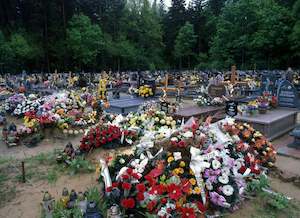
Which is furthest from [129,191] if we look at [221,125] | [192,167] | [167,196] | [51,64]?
[51,64]

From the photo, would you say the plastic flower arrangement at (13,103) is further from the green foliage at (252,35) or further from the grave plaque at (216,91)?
the green foliage at (252,35)

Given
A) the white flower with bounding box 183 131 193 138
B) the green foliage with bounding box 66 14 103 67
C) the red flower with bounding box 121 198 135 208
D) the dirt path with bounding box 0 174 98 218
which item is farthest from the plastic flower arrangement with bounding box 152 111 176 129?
the green foliage with bounding box 66 14 103 67

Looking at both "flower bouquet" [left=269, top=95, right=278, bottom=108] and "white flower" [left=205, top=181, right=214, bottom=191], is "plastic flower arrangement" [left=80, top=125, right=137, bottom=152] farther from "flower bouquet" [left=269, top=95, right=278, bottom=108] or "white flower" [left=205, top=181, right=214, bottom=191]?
"flower bouquet" [left=269, top=95, right=278, bottom=108]

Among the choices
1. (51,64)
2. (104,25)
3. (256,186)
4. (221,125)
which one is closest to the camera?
(256,186)

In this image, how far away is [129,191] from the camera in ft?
12.9

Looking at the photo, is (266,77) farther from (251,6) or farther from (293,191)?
(251,6)

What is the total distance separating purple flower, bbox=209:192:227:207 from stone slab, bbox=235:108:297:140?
14.8 ft

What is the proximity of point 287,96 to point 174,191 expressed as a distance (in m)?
8.30

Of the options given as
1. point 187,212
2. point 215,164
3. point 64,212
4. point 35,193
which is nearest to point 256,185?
point 215,164

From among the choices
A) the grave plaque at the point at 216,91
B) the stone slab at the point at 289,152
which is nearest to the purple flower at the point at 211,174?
the stone slab at the point at 289,152

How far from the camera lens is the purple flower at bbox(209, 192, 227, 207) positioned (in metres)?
3.94

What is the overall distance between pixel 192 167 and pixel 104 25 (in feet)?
147

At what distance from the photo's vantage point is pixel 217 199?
396 cm

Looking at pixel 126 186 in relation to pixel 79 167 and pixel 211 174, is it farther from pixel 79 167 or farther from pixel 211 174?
pixel 79 167
